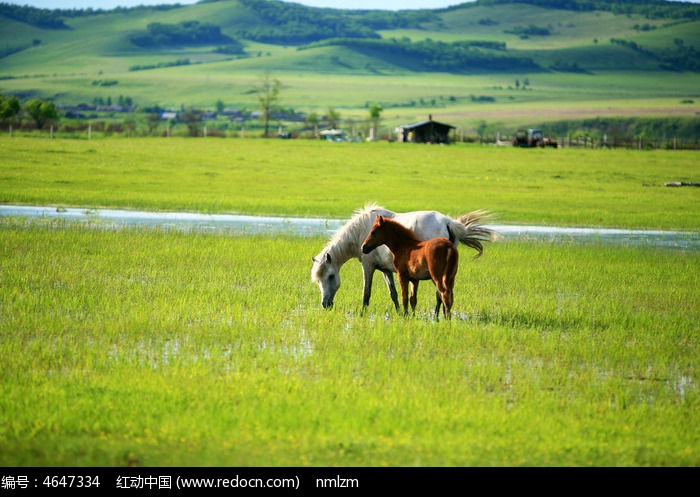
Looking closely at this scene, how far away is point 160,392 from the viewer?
8.85 m

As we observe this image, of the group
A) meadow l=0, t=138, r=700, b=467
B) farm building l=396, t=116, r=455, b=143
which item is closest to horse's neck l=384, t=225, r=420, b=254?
meadow l=0, t=138, r=700, b=467

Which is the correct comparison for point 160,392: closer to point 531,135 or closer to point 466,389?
point 466,389

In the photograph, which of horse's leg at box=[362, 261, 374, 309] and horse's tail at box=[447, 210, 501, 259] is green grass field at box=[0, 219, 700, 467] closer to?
horse's leg at box=[362, 261, 374, 309]

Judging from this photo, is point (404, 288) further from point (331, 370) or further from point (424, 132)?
point (424, 132)

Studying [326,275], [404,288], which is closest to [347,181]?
[326,275]

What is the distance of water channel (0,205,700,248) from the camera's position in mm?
25172

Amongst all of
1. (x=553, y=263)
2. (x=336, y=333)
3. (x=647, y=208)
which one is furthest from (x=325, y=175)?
(x=336, y=333)

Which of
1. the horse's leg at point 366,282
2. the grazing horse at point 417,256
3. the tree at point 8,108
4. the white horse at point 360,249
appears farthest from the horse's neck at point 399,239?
the tree at point 8,108

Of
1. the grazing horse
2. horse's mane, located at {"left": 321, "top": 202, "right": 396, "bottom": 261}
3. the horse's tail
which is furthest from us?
the horse's tail

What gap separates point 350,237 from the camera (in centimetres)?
1373

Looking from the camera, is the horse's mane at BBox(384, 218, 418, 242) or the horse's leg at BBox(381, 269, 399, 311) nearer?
the horse's mane at BBox(384, 218, 418, 242)

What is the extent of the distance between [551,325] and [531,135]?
72315 millimetres

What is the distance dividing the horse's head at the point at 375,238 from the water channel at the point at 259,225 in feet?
38.4

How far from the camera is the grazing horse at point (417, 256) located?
1222 cm
